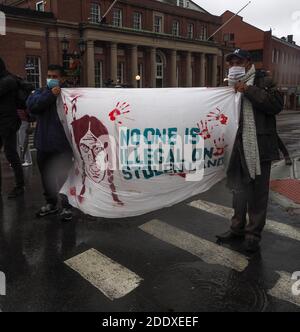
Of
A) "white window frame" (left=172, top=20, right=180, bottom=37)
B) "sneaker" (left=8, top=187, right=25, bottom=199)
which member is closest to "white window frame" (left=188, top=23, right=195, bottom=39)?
"white window frame" (left=172, top=20, right=180, bottom=37)

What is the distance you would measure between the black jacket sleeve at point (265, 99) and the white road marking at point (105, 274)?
2.13 metres

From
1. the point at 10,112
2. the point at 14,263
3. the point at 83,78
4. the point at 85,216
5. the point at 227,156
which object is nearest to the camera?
the point at 14,263

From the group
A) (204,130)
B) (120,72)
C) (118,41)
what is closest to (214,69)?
(120,72)

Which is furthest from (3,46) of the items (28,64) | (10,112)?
(10,112)

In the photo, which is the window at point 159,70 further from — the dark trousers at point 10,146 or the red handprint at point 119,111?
the red handprint at point 119,111

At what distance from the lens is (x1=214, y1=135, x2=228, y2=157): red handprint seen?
4.23m

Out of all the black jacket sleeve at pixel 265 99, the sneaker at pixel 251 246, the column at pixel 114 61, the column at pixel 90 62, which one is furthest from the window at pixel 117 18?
the sneaker at pixel 251 246

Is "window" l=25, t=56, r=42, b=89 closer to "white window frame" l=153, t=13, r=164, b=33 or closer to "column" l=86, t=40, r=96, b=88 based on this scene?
"column" l=86, t=40, r=96, b=88

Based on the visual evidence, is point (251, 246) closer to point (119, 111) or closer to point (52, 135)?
point (119, 111)

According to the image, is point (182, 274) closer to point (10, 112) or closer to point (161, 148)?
point (161, 148)

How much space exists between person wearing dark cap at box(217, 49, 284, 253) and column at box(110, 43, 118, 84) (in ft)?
110
